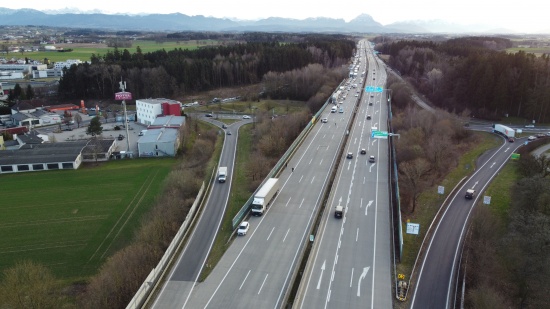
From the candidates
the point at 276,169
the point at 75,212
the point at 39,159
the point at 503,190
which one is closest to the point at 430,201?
the point at 503,190

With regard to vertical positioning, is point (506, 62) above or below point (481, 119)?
above

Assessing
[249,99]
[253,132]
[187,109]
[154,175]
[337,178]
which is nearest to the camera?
[337,178]

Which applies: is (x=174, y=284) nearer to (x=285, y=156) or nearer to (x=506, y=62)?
(x=285, y=156)

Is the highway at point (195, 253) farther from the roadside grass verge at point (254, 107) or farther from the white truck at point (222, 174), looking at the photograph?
the roadside grass verge at point (254, 107)

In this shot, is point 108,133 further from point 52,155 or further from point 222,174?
point 222,174

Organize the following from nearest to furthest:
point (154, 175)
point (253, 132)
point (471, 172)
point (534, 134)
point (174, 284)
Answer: point (174, 284) < point (471, 172) < point (154, 175) < point (534, 134) < point (253, 132)

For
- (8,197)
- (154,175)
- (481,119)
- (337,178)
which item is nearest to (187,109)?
(154,175)

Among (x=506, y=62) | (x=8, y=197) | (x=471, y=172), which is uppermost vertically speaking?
(x=506, y=62)
